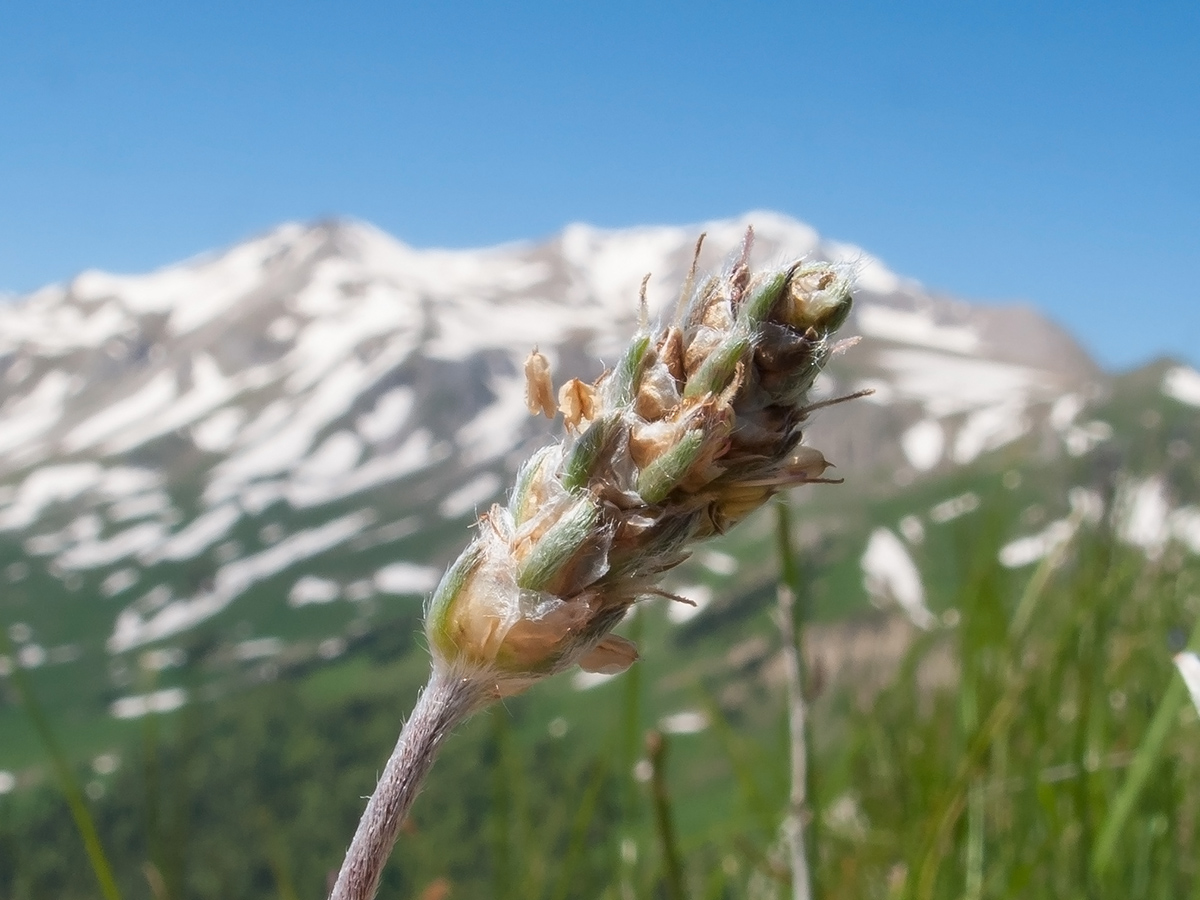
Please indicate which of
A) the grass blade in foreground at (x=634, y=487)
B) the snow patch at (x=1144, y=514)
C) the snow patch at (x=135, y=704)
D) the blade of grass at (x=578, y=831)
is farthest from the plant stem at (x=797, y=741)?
the snow patch at (x=135, y=704)

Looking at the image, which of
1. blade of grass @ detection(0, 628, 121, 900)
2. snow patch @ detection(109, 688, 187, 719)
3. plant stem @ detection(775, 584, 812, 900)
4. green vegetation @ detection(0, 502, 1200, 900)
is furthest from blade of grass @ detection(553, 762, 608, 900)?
snow patch @ detection(109, 688, 187, 719)

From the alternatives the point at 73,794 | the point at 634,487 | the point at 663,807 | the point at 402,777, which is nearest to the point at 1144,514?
the point at 663,807

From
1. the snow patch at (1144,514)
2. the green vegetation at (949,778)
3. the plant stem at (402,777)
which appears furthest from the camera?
the snow patch at (1144,514)

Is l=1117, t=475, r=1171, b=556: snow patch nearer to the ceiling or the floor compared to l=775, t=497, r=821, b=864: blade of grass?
nearer to the floor

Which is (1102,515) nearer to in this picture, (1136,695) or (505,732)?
(1136,695)

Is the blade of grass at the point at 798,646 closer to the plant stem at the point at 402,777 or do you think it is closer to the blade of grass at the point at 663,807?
the blade of grass at the point at 663,807

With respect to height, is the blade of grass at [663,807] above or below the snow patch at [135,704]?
above

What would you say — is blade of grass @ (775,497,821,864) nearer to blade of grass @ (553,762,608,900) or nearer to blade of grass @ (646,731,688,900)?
blade of grass @ (646,731,688,900)

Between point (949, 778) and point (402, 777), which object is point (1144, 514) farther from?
point (402, 777)
